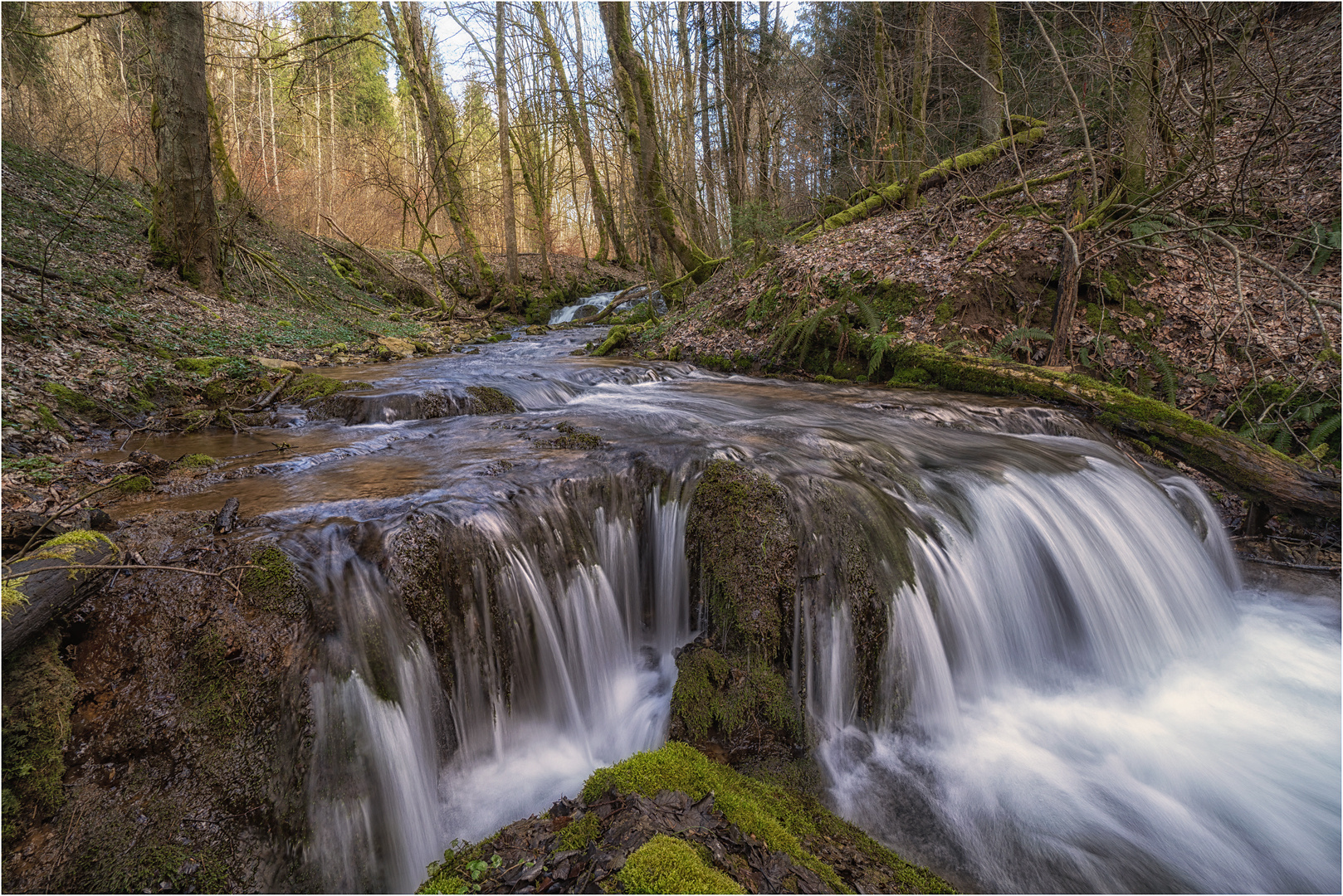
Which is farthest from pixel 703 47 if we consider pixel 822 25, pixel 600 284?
pixel 600 284

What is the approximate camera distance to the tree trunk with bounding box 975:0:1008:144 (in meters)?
11.7

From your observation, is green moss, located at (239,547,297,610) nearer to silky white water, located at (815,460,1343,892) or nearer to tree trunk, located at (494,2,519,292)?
silky white water, located at (815,460,1343,892)

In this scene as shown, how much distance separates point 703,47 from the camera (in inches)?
680

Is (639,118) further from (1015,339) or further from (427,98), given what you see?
(1015,339)

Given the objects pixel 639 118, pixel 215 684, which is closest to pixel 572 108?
pixel 639 118

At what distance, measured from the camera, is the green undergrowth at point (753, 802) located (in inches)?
80.3

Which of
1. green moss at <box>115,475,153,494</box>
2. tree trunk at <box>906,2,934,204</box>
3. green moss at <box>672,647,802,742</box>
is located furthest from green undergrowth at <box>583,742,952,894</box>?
tree trunk at <box>906,2,934,204</box>

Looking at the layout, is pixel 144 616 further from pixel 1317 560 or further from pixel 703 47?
pixel 703 47

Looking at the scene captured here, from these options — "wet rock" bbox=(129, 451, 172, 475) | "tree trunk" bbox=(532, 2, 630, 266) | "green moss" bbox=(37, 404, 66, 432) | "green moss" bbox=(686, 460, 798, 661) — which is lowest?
"green moss" bbox=(686, 460, 798, 661)

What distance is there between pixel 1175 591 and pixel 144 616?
6.63 metres

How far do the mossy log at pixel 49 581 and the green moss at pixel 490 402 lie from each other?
179 inches

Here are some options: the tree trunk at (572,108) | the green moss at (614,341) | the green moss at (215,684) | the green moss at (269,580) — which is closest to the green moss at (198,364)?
the green moss at (269,580)

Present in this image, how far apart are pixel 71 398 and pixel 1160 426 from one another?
1037cm

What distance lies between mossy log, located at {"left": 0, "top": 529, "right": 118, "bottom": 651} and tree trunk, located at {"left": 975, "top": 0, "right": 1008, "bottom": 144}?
13.7 meters
